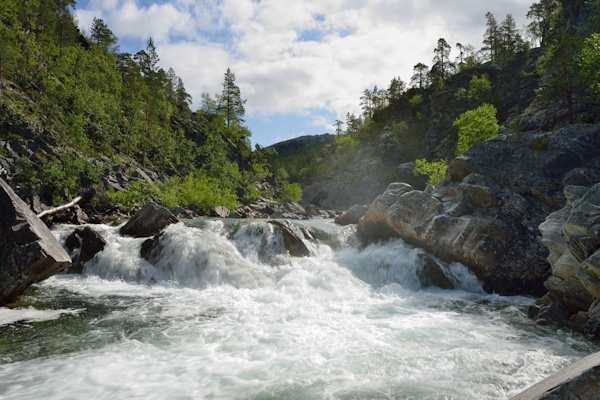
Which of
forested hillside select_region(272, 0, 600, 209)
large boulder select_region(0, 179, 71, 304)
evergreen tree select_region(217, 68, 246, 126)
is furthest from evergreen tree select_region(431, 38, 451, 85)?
large boulder select_region(0, 179, 71, 304)

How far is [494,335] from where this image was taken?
12.3m

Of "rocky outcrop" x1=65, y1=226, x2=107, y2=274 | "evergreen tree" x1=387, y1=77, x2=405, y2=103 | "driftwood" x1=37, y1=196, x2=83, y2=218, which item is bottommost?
"rocky outcrop" x1=65, y1=226, x2=107, y2=274

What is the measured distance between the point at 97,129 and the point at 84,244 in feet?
130

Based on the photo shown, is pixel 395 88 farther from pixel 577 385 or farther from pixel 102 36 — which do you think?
pixel 577 385

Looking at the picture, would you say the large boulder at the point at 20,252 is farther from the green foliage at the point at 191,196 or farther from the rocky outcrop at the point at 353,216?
the green foliage at the point at 191,196

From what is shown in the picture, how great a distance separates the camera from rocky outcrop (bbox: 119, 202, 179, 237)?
24.0m

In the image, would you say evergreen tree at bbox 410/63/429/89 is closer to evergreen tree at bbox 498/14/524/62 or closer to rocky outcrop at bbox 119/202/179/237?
evergreen tree at bbox 498/14/524/62

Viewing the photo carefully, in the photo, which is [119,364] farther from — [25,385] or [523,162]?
[523,162]

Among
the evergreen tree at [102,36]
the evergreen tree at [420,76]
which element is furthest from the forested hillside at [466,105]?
the evergreen tree at [102,36]

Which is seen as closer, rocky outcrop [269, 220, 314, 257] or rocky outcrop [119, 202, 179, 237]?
rocky outcrop [269, 220, 314, 257]

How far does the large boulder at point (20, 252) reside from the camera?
12.8 metres

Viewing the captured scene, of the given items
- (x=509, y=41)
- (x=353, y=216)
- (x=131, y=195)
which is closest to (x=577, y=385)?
(x=353, y=216)

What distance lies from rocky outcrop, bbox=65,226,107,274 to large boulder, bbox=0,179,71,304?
259 inches

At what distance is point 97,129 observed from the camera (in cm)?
5338
